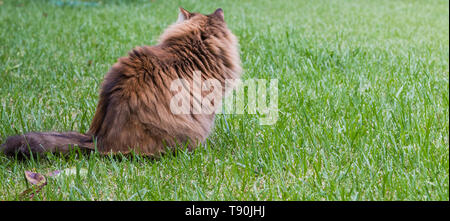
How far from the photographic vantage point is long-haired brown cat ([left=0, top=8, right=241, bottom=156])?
2262 mm

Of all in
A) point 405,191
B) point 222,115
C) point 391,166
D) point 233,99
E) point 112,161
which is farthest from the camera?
point 233,99

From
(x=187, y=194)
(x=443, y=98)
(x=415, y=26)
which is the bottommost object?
(x=187, y=194)

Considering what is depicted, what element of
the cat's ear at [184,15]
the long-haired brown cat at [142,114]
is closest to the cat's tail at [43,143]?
the long-haired brown cat at [142,114]

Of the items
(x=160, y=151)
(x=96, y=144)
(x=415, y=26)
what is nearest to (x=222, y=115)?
(x=160, y=151)

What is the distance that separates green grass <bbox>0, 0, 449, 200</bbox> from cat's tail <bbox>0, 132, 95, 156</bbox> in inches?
2.1

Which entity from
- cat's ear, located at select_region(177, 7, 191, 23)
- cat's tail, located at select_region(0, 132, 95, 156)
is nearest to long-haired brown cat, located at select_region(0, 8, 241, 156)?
cat's tail, located at select_region(0, 132, 95, 156)

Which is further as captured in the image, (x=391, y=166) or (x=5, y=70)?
(x=5, y=70)

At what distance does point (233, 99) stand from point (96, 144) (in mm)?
1312

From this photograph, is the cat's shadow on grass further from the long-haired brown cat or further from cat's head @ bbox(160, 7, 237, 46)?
cat's head @ bbox(160, 7, 237, 46)

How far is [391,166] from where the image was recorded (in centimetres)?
212

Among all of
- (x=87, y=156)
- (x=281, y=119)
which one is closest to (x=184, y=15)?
(x=281, y=119)

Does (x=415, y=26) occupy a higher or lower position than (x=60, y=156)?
higher

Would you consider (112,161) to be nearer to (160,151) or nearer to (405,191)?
(160,151)

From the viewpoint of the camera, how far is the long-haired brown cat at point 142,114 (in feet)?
7.42
